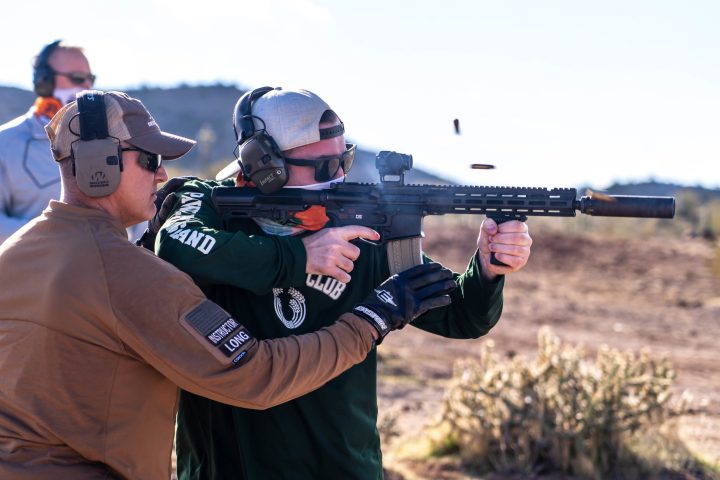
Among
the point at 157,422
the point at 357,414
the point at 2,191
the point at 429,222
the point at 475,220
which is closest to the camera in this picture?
the point at 157,422

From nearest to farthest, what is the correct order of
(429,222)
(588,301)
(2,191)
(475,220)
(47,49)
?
1. (2,191)
2. (47,49)
3. (588,301)
4. (429,222)
5. (475,220)

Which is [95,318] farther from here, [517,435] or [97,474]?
[517,435]

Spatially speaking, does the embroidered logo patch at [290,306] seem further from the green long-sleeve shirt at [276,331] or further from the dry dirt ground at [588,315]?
the dry dirt ground at [588,315]

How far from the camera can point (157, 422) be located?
10.7 ft

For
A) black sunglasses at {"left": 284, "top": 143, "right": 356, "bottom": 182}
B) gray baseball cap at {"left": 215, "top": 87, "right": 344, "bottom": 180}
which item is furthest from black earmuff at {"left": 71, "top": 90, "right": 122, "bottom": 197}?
black sunglasses at {"left": 284, "top": 143, "right": 356, "bottom": 182}

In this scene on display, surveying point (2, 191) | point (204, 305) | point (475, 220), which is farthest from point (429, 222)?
point (204, 305)

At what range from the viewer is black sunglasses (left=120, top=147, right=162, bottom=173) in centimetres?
331

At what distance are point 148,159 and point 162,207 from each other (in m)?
0.55

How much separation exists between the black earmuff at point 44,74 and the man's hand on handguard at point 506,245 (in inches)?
124

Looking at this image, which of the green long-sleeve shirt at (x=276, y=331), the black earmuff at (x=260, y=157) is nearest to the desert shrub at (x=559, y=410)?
Result: the green long-sleeve shirt at (x=276, y=331)

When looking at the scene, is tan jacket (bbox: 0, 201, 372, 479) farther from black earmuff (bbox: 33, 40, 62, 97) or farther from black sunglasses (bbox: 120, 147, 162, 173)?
black earmuff (bbox: 33, 40, 62, 97)

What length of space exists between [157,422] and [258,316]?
647mm

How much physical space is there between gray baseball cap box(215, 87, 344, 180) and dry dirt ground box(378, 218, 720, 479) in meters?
4.21

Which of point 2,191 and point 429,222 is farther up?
point 2,191
